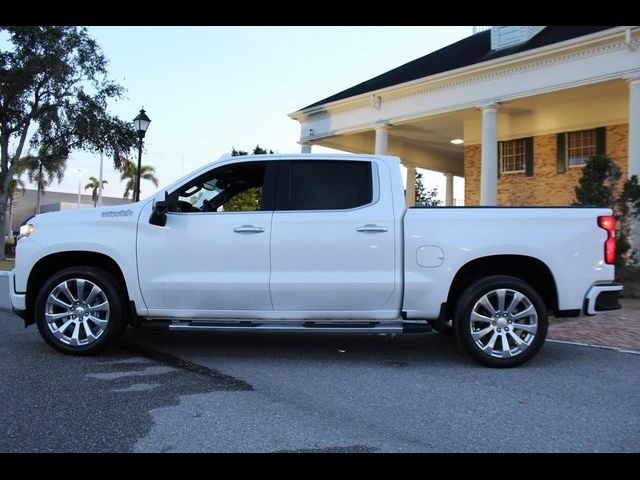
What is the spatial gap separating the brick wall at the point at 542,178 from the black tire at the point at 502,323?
12012mm

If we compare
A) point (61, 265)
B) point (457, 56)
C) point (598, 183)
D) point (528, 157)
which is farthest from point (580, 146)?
point (61, 265)

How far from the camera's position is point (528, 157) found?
1791cm

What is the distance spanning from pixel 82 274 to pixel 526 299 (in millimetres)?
4239

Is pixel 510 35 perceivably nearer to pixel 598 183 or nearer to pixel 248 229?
pixel 598 183

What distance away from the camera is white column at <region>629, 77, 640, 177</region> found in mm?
12797

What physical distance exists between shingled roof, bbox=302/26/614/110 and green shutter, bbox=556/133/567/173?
3172mm

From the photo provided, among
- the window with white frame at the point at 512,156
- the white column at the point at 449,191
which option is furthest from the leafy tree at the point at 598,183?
the white column at the point at 449,191

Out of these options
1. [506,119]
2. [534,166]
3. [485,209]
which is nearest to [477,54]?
[506,119]

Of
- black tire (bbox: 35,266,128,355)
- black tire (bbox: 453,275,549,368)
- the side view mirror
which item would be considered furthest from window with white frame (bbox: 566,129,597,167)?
black tire (bbox: 35,266,128,355)

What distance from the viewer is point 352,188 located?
5609mm

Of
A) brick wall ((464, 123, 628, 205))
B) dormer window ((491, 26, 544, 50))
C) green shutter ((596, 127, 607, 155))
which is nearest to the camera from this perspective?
dormer window ((491, 26, 544, 50))

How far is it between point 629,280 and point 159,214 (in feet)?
29.0

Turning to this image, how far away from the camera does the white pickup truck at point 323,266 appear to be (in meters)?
5.26

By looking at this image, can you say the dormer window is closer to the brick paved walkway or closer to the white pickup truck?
the brick paved walkway
